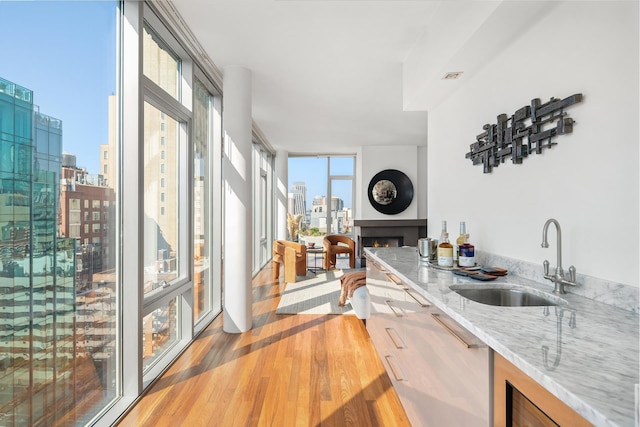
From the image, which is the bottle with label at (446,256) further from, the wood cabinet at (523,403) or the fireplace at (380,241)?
the fireplace at (380,241)

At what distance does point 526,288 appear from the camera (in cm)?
160

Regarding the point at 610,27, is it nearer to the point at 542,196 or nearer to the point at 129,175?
the point at 542,196

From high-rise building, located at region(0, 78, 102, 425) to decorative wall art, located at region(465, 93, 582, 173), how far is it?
7.51 ft

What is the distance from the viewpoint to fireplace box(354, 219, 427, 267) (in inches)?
293

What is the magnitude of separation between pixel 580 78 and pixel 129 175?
2.42 meters

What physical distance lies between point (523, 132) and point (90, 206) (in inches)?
92.2

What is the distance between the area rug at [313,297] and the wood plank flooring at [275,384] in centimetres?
63

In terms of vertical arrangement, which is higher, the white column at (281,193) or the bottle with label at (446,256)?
the white column at (281,193)

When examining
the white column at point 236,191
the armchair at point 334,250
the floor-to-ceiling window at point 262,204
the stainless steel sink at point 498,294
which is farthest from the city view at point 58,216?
the armchair at point 334,250

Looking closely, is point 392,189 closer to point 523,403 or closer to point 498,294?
point 498,294

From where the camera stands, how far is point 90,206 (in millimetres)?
1872

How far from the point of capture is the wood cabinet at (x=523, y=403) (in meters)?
0.71

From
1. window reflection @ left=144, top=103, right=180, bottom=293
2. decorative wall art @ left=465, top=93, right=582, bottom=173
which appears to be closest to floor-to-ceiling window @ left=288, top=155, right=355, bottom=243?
window reflection @ left=144, top=103, right=180, bottom=293

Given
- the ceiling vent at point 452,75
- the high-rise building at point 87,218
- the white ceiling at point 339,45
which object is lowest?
the high-rise building at point 87,218
